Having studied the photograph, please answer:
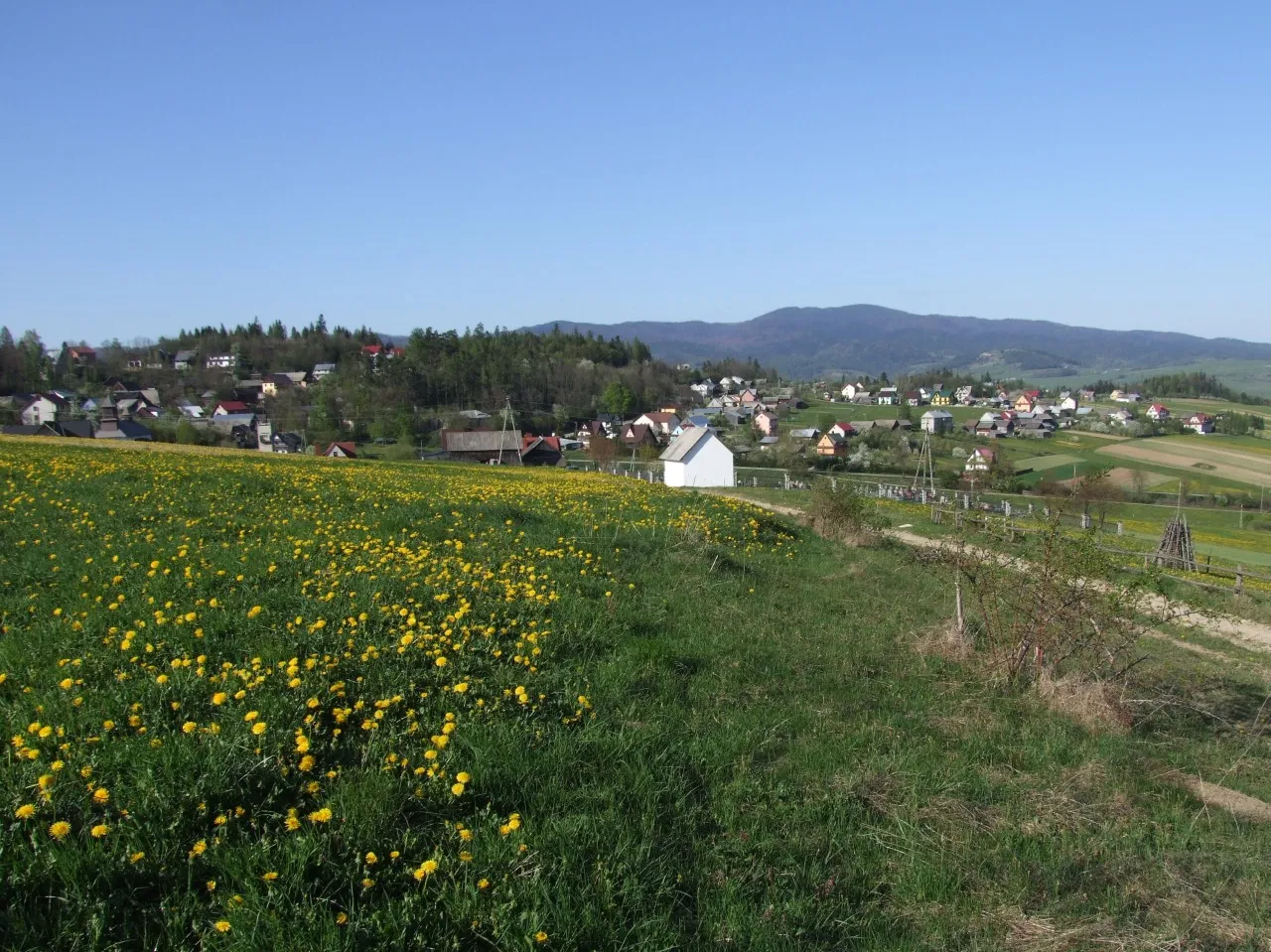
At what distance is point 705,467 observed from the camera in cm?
4478

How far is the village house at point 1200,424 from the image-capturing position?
3553 inches

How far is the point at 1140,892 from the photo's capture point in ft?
14.6

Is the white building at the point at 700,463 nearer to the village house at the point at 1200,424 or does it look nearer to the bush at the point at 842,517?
the bush at the point at 842,517

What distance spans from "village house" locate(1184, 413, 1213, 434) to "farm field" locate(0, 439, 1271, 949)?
3865 inches

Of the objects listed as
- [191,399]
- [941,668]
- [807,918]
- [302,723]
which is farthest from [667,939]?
[191,399]

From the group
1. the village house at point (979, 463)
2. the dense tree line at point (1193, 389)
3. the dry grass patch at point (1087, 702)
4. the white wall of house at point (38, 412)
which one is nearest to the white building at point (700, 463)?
the village house at point (979, 463)

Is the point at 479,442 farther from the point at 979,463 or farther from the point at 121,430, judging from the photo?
the point at 979,463

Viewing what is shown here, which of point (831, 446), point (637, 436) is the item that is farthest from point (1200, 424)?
point (637, 436)

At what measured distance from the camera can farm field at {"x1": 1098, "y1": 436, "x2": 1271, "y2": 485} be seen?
63.6 m

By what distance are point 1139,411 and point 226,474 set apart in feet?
386

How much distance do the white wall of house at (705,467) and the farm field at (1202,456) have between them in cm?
4284

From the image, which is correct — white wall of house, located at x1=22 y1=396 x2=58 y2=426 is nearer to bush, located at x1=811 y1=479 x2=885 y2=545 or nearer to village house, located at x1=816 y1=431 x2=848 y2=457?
village house, located at x1=816 y1=431 x2=848 y2=457

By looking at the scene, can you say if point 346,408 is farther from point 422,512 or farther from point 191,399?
point 422,512

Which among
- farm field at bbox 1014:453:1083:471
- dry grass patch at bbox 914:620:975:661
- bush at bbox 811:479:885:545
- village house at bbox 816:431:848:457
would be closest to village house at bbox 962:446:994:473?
farm field at bbox 1014:453:1083:471
